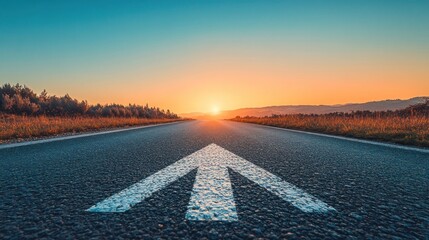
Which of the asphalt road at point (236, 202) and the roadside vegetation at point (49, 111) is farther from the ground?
the roadside vegetation at point (49, 111)

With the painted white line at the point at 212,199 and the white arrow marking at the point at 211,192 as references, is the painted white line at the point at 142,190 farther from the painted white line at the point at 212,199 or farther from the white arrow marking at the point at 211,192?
the painted white line at the point at 212,199

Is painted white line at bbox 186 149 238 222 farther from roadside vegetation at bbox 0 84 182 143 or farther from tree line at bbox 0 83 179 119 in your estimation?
tree line at bbox 0 83 179 119

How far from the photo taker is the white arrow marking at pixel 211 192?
1730mm

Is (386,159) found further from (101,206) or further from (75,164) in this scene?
(75,164)

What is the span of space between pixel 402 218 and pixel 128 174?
2432 mm

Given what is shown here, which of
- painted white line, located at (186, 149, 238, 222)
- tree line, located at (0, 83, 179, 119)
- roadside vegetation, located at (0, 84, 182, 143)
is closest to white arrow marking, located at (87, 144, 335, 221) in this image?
painted white line, located at (186, 149, 238, 222)

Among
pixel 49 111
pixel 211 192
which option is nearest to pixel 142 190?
pixel 211 192

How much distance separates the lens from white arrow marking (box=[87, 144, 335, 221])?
1.73m

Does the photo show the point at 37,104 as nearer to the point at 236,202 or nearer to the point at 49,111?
the point at 49,111

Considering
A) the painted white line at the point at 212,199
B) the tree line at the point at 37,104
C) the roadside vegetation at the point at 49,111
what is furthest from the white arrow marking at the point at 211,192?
the tree line at the point at 37,104

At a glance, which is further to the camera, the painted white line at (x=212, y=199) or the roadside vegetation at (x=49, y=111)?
the roadside vegetation at (x=49, y=111)

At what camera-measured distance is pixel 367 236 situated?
A: 1.39m

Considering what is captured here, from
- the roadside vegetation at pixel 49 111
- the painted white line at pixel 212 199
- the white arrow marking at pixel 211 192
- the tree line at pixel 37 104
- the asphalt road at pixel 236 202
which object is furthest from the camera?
the tree line at pixel 37 104

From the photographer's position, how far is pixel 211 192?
7.00 feet
